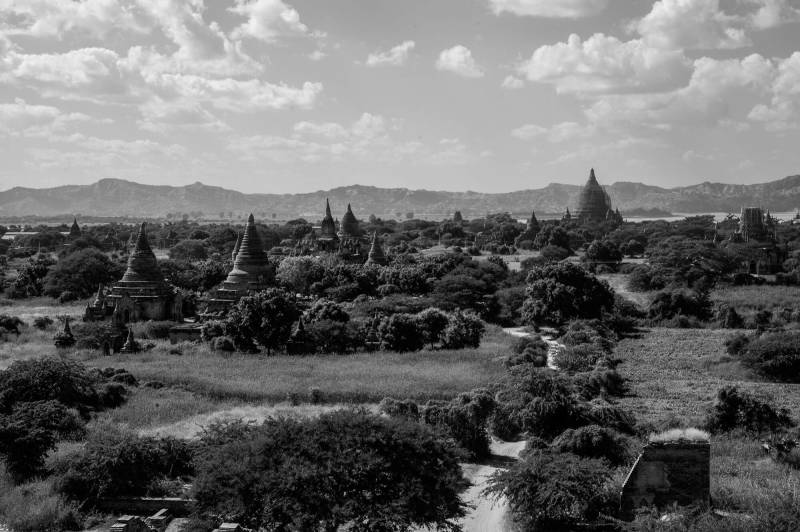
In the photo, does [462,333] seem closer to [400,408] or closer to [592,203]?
[400,408]

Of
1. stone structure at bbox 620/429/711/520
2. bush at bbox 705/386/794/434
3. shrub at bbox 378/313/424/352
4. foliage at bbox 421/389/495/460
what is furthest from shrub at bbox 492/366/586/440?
shrub at bbox 378/313/424/352

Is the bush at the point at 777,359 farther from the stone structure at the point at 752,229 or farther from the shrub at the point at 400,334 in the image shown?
the stone structure at the point at 752,229

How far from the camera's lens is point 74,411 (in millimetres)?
27766

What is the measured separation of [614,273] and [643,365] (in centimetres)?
3780

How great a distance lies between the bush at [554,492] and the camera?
19.1 metres

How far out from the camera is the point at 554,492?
19.1 metres

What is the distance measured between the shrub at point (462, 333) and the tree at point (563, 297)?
6.61m

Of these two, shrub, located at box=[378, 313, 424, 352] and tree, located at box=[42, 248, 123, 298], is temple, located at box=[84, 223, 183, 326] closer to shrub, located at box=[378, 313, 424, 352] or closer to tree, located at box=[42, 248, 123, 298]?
tree, located at box=[42, 248, 123, 298]

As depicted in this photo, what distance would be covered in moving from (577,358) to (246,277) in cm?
2208

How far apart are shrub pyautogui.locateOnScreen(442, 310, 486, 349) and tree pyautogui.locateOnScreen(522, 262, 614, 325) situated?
6.61 m

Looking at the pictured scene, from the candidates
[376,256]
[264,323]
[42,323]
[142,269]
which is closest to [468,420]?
[264,323]

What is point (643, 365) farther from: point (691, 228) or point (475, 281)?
point (691, 228)

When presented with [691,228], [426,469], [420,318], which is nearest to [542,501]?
[426,469]

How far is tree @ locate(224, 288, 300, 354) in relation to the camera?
41188 millimetres
